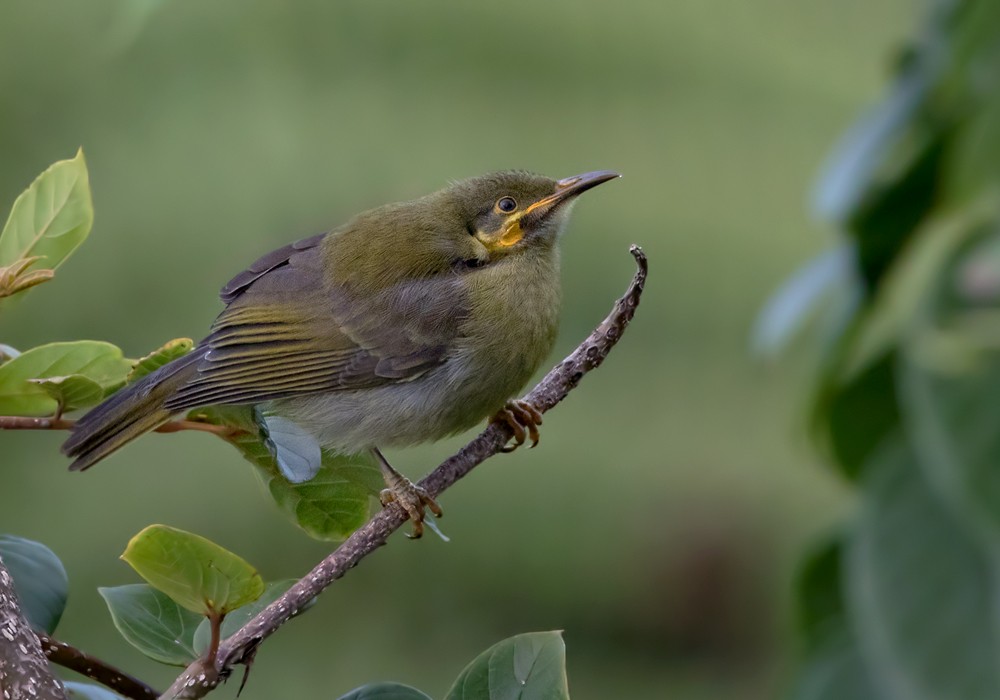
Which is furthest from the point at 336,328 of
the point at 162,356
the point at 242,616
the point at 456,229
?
the point at 242,616

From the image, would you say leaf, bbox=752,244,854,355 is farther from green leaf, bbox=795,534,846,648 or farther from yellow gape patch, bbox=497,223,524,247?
yellow gape patch, bbox=497,223,524,247

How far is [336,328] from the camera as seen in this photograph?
98.4 inches

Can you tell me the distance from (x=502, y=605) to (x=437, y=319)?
432 cm

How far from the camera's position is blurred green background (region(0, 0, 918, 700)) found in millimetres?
6133

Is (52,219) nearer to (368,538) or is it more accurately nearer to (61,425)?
(61,425)

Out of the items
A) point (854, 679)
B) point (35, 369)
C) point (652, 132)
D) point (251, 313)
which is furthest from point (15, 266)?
point (652, 132)

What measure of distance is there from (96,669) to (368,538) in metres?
0.34

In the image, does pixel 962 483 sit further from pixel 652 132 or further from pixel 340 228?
pixel 652 132

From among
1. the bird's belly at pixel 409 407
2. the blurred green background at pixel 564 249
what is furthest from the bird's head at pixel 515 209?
the blurred green background at pixel 564 249

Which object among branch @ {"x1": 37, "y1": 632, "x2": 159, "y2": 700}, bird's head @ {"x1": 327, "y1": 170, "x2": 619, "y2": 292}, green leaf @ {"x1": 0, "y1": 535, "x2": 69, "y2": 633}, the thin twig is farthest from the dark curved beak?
branch @ {"x1": 37, "y1": 632, "x2": 159, "y2": 700}

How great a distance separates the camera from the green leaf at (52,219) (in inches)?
60.6

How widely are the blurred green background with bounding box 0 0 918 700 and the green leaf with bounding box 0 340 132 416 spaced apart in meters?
4.43

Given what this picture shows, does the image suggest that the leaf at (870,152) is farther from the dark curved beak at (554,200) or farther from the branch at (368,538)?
the dark curved beak at (554,200)

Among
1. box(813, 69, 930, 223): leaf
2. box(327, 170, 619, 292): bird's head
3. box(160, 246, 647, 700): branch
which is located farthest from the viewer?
box(327, 170, 619, 292): bird's head
